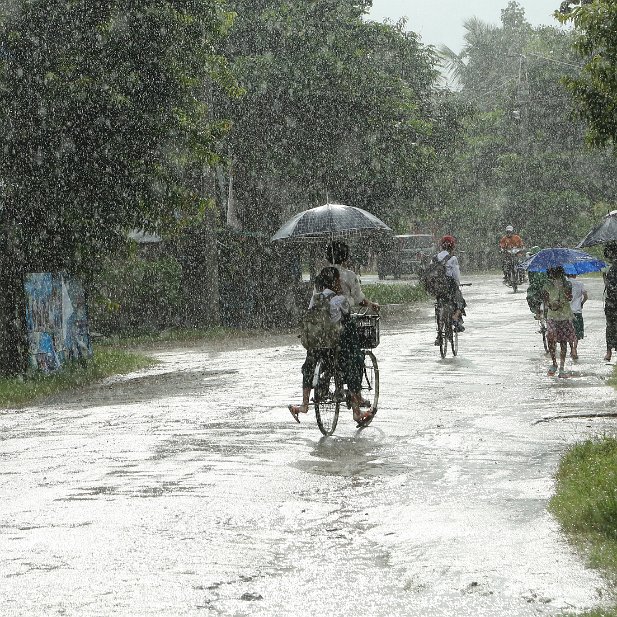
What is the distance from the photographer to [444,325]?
64.3ft

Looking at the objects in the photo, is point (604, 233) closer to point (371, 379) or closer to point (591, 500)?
point (371, 379)

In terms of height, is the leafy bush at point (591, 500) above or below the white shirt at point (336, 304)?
below

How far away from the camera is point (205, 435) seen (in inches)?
481

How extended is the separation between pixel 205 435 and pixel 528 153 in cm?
4944

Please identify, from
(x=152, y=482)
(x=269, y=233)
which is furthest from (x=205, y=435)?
(x=269, y=233)

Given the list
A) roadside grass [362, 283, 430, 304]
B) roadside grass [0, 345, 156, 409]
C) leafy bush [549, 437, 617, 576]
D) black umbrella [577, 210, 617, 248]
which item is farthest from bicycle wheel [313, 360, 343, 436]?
roadside grass [362, 283, 430, 304]

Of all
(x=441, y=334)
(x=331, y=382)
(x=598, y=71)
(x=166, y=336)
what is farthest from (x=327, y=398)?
(x=166, y=336)

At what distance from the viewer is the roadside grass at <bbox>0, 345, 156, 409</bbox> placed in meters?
16.6

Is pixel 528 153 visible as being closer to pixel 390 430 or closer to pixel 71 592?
pixel 390 430

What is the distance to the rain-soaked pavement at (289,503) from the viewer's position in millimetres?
6360

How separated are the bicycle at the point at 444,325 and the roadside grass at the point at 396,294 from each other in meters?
17.2

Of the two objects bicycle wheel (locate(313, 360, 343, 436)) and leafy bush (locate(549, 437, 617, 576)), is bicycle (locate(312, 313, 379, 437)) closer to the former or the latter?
bicycle wheel (locate(313, 360, 343, 436))

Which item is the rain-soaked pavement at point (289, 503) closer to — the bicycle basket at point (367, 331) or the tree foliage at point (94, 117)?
the bicycle basket at point (367, 331)

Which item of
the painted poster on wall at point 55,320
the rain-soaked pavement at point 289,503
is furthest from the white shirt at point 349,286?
the painted poster on wall at point 55,320
